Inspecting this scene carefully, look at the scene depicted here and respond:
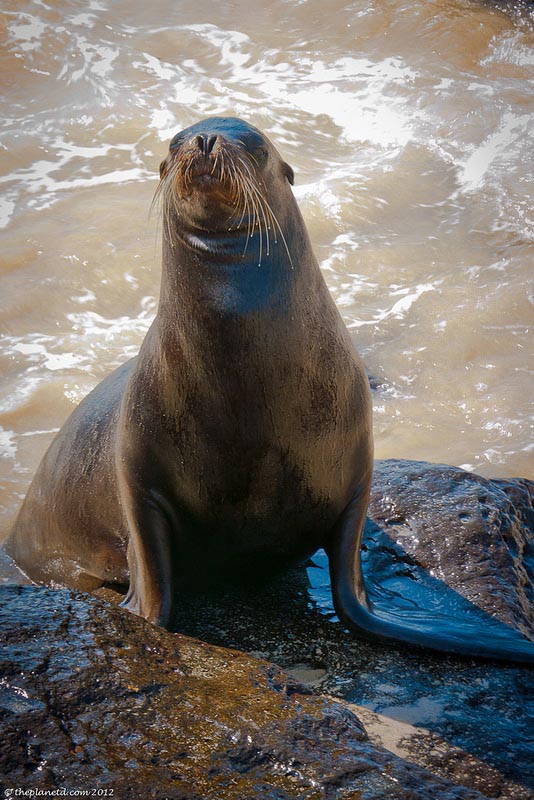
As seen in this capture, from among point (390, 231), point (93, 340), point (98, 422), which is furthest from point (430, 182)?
point (98, 422)

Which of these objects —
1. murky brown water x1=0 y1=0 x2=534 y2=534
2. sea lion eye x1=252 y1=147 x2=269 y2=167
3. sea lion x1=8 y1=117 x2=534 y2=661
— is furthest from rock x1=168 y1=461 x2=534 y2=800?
murky brown water x1=0 y1=0 x2=534 y2=534

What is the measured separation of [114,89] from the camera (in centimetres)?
1468

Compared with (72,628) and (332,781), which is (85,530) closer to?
(72,628)

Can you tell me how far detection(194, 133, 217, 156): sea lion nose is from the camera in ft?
11.2

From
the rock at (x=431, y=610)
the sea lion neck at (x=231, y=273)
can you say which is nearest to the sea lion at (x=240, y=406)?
the sea lion neck at (x=231, y=273)

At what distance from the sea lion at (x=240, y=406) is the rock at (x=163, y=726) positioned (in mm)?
773

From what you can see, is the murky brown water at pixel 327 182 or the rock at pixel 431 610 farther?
the murky brown water at pixel 327 182

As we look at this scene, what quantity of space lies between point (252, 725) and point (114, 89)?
13.5 meters

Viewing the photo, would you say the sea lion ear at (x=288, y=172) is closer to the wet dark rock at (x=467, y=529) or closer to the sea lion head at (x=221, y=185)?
the sea lion head at (x=221, y=185)

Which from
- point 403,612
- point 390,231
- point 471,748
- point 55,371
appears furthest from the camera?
point 390,231

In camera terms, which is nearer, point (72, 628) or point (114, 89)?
point (72, 628)

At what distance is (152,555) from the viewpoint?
12.5 feet

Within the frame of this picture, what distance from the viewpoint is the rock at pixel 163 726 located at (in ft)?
7.56

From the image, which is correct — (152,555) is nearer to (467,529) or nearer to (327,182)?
(467,529)
